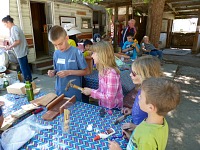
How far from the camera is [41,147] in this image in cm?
118

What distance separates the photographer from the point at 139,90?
1447 mm

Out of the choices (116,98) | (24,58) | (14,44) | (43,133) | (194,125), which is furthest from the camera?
(24,58)

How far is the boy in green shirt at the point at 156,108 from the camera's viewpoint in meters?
0.94

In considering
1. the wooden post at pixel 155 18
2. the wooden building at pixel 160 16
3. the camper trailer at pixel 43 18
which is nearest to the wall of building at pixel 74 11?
the camper trailer at pixel 43 18

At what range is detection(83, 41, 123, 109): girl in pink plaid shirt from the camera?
1.69 m

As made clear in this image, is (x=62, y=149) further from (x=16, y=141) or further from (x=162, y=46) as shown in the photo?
(x=162, y=46)

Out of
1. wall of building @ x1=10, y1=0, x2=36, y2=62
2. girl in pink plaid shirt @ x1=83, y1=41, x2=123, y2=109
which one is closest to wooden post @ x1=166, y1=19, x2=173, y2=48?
wall of building @ x1=10, y1=0, x2=36, y2=62

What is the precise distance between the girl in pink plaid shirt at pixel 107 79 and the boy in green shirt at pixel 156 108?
26.8 inches

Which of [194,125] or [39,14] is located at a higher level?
[39,14]

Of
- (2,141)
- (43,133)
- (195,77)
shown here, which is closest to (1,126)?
(2,141)

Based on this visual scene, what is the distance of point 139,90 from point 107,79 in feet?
1.33

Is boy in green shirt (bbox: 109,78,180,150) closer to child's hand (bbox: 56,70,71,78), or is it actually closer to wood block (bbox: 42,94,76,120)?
wood block (bbox: 42,94,76,120)

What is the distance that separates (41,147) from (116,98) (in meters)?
0.96

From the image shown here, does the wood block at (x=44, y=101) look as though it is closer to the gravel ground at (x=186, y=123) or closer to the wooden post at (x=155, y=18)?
the gravel ground at (x=186, y=123)
